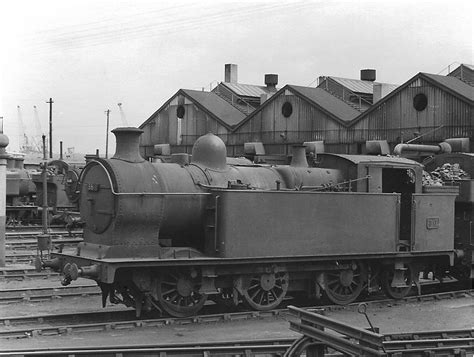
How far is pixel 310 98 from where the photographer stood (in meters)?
34.2

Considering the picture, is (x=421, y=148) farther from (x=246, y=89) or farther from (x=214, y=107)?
(x=246, y=89)

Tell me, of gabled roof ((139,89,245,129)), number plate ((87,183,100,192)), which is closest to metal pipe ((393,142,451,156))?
number plate ((87,183,100,192))

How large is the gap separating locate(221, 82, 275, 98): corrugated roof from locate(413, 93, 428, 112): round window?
1767 cm

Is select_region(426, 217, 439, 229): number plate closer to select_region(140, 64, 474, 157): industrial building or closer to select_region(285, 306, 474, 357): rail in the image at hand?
select_region(285, 306, 474, 357): rail

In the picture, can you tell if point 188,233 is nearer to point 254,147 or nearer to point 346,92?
point 254,147

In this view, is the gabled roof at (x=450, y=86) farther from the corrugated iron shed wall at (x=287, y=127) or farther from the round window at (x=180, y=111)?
the round window at (x=180, y=111)

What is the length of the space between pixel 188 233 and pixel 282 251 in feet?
5.52

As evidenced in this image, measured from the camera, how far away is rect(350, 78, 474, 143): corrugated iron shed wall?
2725 cm

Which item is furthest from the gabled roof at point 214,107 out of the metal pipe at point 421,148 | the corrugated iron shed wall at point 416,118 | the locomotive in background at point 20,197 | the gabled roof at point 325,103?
the metal pipe at point 421,148

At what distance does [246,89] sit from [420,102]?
1934cm

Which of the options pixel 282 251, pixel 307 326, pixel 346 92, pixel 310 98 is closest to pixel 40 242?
pixel 282 251

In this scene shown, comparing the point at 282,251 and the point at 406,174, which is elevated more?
the point at 406,174

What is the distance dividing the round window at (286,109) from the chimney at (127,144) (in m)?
24.2

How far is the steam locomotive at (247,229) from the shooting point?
1106 cm
